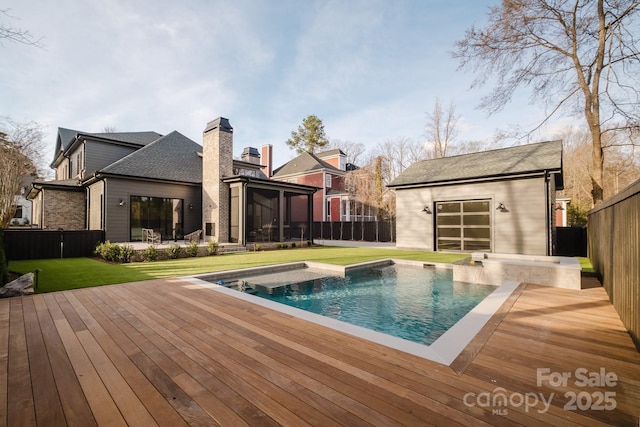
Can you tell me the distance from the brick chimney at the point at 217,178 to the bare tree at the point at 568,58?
1247 cm

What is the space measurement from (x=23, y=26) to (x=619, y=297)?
1024cm

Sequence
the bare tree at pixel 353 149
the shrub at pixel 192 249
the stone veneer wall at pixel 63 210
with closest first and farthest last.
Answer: the shrub at pixel 192 249, the stone veneer wall at pixel 63 210, the bare tree at pixel 353 149

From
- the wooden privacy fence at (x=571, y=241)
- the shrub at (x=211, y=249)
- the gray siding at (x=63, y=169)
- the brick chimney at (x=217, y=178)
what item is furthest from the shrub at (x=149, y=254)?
the wooden privacy fence at (x=571, y=241)

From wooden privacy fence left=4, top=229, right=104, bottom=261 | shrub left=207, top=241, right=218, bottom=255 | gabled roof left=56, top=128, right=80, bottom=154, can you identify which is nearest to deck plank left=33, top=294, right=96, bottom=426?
shrub left=207, top=241, right=218, bottom=255

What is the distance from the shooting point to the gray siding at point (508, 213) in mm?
10734

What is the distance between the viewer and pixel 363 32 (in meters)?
11.5

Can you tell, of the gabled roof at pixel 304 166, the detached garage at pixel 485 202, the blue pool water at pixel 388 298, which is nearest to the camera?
the blue pool water at pixel 388 298

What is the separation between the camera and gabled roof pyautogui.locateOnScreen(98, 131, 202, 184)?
1363 cm

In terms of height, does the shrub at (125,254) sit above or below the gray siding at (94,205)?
below

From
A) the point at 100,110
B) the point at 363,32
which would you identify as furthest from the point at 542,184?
the point at 100,110

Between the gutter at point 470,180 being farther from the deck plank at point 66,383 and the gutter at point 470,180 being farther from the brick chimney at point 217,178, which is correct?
the deck plank at point 66,383

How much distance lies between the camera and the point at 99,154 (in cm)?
1609

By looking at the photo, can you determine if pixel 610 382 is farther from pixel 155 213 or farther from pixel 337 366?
pixel 155 213

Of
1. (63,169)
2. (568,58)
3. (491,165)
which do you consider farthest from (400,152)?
(63,169)
